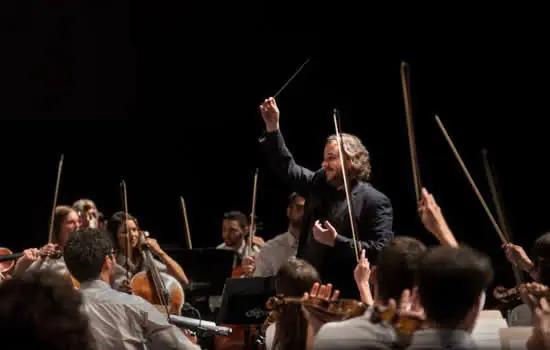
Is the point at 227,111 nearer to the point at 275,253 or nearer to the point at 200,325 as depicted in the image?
the point at 275,253

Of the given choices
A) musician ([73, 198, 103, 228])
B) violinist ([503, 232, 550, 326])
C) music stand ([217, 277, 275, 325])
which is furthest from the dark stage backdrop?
violinist ([503, 232, 550, 326])

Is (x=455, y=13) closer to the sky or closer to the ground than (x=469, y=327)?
closer to the sky

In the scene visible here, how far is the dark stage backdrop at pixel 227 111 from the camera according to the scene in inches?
231

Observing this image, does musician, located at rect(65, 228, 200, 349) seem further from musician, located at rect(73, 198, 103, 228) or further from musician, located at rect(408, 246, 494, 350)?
musician, located at rect(73, 198, 103, 228)

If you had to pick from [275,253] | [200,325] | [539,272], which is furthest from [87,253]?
[275,253]

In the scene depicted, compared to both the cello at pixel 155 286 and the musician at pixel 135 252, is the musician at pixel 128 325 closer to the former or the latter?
the cello at pixel 155 286

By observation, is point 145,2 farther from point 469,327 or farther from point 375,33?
point 469,327

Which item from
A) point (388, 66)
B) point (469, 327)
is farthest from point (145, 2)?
point (469, 327)

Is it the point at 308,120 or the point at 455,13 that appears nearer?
the point at 455,13

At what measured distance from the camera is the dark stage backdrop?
5879 mm

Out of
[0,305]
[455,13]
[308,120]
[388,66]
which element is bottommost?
[0,305]

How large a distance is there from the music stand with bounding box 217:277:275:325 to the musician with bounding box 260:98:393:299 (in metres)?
0.45

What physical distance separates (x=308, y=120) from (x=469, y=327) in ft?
17.1

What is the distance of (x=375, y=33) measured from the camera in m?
6.27
